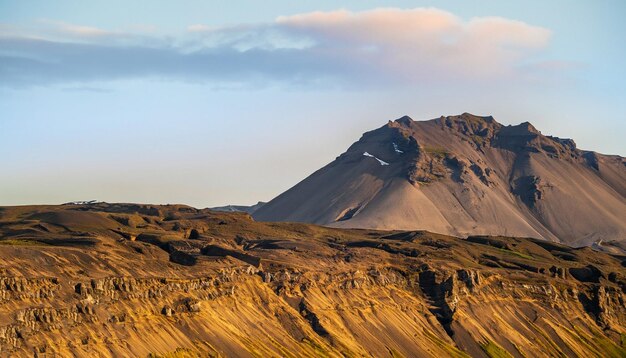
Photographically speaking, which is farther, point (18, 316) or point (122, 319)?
point (122, 319)

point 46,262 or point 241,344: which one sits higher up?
point 46,262

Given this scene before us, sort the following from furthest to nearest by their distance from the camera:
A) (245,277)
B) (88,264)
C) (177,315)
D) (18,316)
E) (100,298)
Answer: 1. (245,277)
2. (88,264)
3. (177,315)
4. (100,298)
5. (18,316)

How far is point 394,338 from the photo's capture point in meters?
195

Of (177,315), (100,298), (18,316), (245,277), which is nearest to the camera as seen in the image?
(18,316)

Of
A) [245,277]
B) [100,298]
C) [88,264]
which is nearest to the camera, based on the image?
[100,298]

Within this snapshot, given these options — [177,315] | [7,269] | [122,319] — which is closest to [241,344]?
[177,315]

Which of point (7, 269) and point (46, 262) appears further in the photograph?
point (46, 262)

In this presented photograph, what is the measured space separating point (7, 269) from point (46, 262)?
13.9 meters

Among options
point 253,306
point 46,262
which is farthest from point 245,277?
point 46,262

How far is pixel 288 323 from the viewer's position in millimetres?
183500

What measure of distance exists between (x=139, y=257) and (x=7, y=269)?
41620 millimetres

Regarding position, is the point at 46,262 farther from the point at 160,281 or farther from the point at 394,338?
the point at 394,338

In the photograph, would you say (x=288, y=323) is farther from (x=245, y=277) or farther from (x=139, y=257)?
(x=139, y=257)

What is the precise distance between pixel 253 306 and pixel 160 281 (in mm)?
19158
